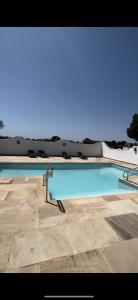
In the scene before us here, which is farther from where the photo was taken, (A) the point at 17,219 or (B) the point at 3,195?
(B) the point at 3,195

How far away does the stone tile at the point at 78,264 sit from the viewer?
2.06 meters

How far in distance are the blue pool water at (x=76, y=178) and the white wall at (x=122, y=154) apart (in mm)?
1649

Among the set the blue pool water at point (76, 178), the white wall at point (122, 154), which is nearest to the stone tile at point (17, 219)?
the blue pool water at point (76, 178)

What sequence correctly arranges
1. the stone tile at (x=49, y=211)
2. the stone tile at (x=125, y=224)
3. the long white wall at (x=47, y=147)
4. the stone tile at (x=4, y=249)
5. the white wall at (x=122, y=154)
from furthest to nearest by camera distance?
the long white wall at (x=47, y=147) < the white wall at (x=122, y=154) < the stone tile at (x=49, y=211) < the stone tile at (x=125, y=224) < the stone tile at (x=4, y=249)

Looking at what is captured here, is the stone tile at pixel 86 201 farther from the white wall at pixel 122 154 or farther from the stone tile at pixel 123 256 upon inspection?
the white wall at pixel 122 154

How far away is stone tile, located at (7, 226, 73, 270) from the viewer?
223 centimetres

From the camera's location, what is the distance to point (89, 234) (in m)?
2.90

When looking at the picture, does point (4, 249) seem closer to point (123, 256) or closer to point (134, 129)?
point (123, 256)

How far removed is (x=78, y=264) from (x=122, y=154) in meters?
13.2

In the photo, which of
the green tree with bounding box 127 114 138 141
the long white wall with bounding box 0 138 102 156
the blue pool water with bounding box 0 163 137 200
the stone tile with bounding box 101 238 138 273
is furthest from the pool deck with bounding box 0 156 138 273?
the green tree with bounding box 127 114 138 141

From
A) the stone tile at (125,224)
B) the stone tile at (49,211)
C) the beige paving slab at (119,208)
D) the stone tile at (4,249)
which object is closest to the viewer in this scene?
the stone tile at (4,249)

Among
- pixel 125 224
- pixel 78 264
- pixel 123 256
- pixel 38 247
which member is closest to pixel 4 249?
pixel 38 247

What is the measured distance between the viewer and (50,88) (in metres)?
11.6
